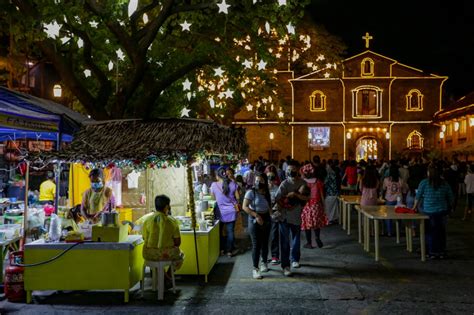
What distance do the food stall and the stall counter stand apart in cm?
1

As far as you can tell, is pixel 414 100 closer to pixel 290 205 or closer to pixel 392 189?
pixel 392 189

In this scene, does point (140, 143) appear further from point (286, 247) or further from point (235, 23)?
point (235, 23)

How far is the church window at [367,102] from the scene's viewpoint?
4131cm

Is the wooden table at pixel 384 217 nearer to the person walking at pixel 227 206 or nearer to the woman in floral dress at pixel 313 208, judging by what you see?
the woman in floral dress at pixel 313 208

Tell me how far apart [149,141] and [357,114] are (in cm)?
3476

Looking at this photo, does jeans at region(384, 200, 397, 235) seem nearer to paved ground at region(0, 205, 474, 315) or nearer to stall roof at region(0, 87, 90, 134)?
paved ground at region(0, 205, 474, 315)

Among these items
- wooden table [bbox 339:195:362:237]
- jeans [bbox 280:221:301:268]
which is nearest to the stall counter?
jeans [bbox 280:221:301:268]

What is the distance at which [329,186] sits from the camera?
→ 15250 mm

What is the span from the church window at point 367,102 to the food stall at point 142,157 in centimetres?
3274

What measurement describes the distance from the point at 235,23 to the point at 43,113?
741cm

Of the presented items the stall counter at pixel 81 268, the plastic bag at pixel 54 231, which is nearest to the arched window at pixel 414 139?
the stall counter at pixel 81 268

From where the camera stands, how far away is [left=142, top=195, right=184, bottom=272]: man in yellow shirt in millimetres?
7562

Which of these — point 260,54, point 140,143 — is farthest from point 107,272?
point 260,54

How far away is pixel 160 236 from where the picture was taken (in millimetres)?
7555
